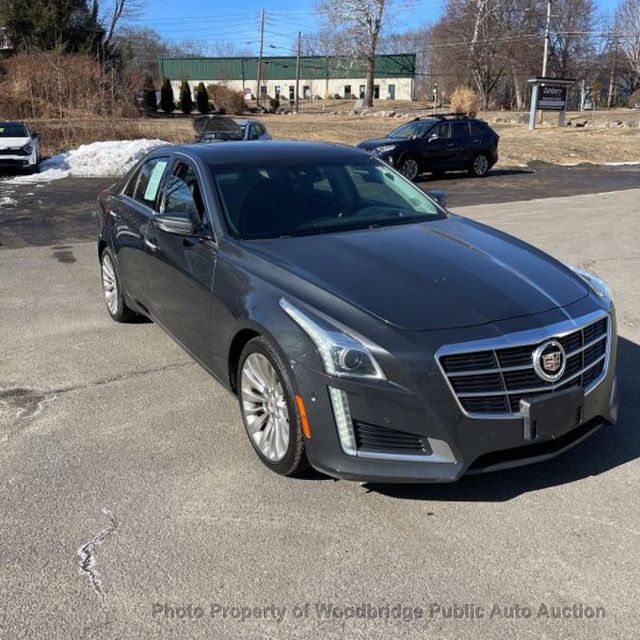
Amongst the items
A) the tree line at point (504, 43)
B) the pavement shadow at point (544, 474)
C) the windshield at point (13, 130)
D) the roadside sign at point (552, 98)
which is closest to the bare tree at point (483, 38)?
the tree line at point (504, 43)

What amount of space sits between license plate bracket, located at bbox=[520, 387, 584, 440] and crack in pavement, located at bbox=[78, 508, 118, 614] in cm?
190

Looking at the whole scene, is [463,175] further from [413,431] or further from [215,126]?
[413,431]

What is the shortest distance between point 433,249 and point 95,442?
2.26 meters

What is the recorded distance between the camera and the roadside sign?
37625 mm

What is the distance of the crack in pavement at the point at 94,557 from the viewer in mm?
2787

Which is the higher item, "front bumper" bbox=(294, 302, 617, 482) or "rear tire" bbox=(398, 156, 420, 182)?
"rear tire" bbox=(398, 156, 420, 182)

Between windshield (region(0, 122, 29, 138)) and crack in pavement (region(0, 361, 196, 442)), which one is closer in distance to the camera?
crack in pavement (region(0, 361, 196, 442))

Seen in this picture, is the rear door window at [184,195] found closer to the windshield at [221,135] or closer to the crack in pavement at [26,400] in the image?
the crack in pavement at [26,400]

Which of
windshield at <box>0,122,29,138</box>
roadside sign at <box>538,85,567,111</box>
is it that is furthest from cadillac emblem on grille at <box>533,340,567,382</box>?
roadside sign at <box>538,85,567,111</box>

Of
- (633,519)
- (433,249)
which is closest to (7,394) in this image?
(433,249)

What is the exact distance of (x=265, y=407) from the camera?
3.69 meters

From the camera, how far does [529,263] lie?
3.98 metres

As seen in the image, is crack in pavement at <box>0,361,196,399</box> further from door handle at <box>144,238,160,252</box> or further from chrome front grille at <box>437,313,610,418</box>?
chrome front grille at <box>437,313,610,418</box>

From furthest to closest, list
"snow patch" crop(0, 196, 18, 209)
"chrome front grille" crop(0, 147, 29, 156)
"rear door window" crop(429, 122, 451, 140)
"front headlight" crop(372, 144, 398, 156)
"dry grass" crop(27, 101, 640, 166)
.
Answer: "dry grass" crop(27, 101, 640, 166) → "rear door window" crop(429, 122, 451, 140) → "chrome front grille" crop(0, 147, 29, 156) → "front headlight" crop(372, 144, 398, 156) → "snow patch" crop(0, 196, 18, 209)
